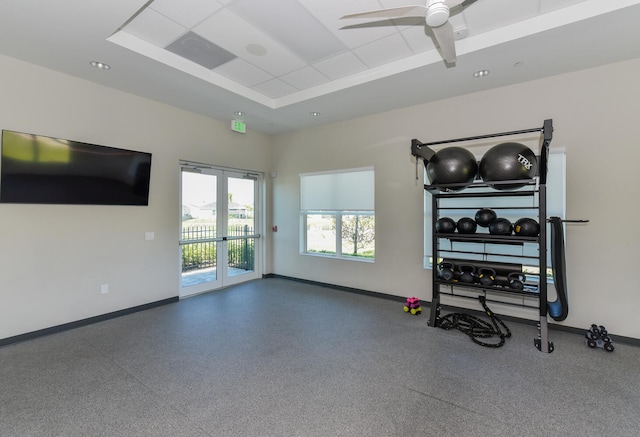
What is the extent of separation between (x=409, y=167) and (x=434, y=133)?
62 cm

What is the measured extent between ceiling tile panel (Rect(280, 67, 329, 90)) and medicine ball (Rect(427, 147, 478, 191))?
1.94m

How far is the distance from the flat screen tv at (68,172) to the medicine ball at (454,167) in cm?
411

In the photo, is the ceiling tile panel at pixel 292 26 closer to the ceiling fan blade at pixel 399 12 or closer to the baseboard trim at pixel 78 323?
the ceiling fan blade at pixel 399 12

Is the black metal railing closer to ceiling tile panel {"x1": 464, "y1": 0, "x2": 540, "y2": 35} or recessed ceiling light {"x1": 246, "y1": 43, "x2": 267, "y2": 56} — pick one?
recessed ceiling light {"x1": 246, "y1": 43, "x2": 267, "y2": 56}

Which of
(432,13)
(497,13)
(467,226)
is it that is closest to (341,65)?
(497,13)

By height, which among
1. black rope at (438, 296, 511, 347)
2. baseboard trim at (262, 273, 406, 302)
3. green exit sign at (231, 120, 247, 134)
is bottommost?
black rope at (438, 296, 511, 347)

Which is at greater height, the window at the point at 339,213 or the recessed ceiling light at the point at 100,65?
the recessed ceiling light at the point at 100,65

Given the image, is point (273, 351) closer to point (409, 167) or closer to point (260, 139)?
point (409, 167)

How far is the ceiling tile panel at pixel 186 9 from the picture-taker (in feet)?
8.60

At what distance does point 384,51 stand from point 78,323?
16.9 ft

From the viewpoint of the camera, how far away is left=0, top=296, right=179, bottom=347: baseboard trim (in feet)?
11.0

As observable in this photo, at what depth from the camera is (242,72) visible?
3.89 meters

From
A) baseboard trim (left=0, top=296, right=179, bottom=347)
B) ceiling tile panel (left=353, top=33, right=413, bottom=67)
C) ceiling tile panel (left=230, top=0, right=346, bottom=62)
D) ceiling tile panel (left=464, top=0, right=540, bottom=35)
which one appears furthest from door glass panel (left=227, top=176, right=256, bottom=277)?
ceiling tile panel (left=464, top=0, right=540, bottom=35)

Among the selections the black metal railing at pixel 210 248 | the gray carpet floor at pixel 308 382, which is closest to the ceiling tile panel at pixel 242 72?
the black metal railing at pixel 210 248
